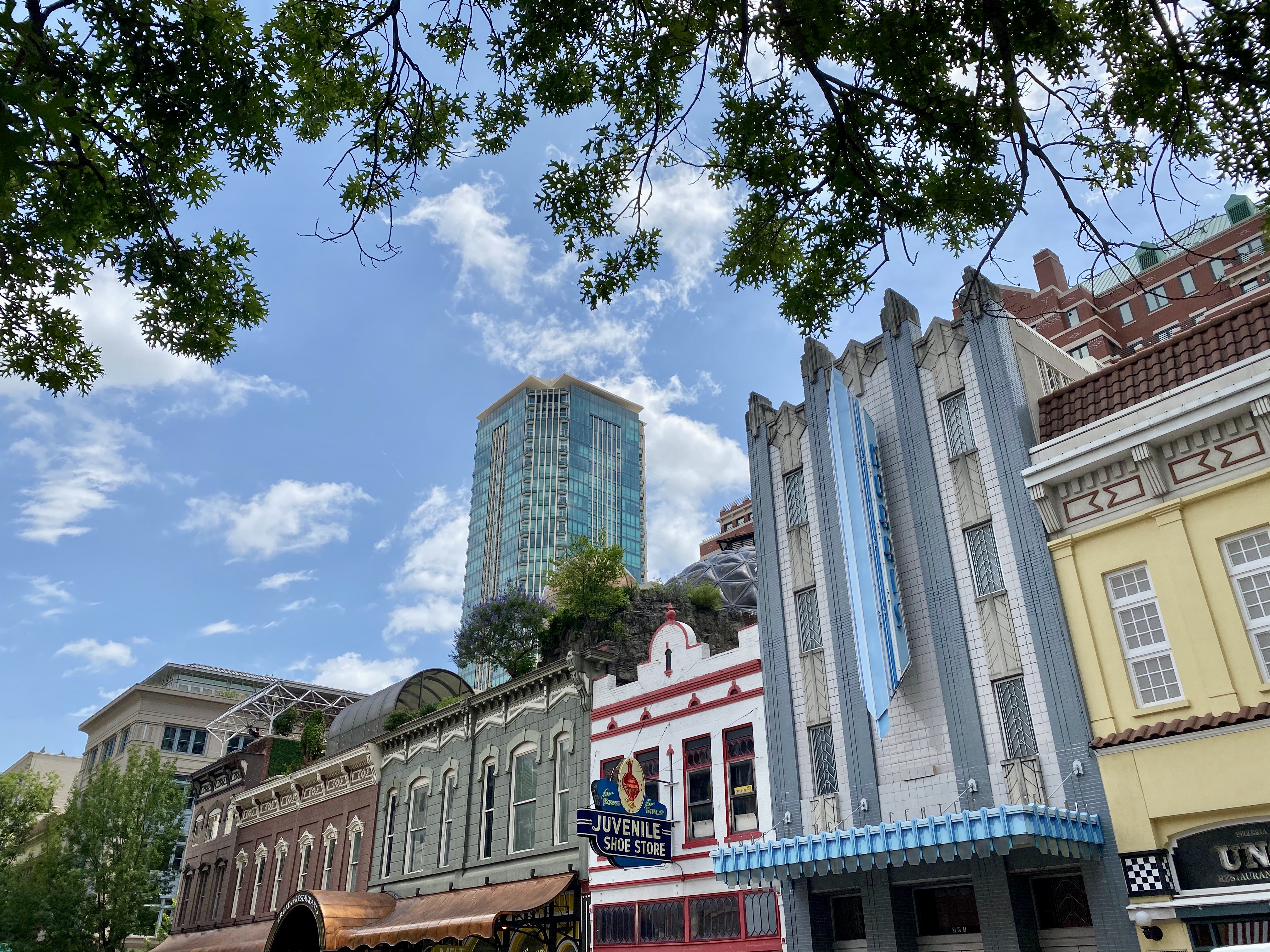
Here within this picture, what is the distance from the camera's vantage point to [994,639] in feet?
52.8

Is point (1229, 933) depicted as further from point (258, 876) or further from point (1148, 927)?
point (258, 876)

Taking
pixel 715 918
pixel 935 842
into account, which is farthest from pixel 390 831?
pixel 935 842

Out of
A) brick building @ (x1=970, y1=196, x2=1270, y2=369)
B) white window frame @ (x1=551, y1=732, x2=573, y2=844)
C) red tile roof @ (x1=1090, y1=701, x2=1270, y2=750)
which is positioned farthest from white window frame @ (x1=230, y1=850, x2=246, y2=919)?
brick building @ (x1=970, y1=196, x2=1270, y2=369)

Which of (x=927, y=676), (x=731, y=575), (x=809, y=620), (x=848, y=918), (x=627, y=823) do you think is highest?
(x=731, y=575)

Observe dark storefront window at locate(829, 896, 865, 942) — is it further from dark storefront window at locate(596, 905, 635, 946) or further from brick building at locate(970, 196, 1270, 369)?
brick building at locate(970, 196, 1270, 369)

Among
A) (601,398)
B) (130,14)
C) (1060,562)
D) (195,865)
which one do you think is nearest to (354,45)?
(130,14)

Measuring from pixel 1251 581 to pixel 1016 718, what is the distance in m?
4.09

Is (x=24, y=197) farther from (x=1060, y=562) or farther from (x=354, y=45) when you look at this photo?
(x=1060, y=562)

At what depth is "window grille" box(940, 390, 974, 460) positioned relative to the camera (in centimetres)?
1792

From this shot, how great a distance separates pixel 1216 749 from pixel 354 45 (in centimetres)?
1372

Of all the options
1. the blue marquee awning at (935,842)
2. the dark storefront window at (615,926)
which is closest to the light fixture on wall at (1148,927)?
the blue marquee awning at (935,842)

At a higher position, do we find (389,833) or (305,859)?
(389,833)

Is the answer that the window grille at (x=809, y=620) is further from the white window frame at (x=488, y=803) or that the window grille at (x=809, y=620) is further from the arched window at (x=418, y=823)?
the arched window at (x=418, y=823)

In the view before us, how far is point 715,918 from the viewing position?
62.1ft
